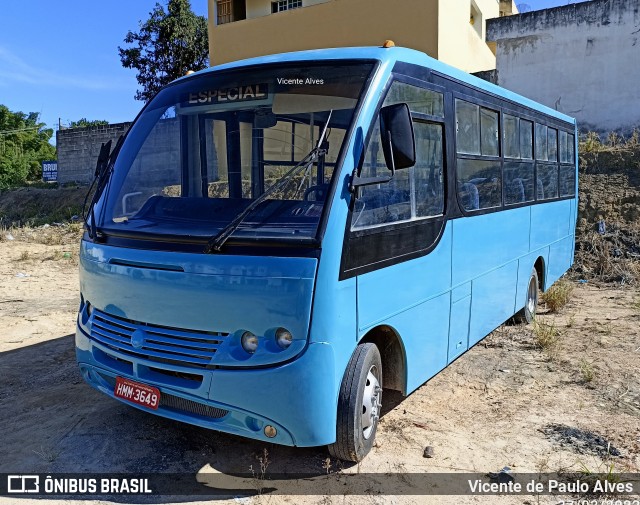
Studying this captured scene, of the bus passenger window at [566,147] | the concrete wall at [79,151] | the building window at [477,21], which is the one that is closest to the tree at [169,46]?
the concrete wall at [79,151]

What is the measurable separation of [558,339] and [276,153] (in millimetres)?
4411

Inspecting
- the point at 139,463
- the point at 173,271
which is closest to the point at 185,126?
the point at 173,271

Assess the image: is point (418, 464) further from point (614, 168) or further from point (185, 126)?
point (614, 168)

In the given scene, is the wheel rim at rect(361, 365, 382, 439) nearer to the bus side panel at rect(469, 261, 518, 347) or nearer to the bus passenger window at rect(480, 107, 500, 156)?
the bus side panel at rect(469, 261, 518, 347)

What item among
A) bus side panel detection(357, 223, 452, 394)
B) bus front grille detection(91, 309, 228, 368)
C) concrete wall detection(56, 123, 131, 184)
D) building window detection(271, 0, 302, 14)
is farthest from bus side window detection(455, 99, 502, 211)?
concrete wall detection(56, 123, 131, 184)

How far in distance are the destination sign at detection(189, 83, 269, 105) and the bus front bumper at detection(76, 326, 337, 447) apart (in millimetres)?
1781

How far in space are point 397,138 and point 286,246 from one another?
94cm

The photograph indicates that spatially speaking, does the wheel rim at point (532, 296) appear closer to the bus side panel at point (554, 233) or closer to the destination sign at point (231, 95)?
the bus side panel at point (554, 233)

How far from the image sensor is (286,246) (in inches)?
130

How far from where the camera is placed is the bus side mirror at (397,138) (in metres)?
3.50

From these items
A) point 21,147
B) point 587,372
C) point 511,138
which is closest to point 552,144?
point 511,138

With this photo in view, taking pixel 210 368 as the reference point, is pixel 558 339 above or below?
below

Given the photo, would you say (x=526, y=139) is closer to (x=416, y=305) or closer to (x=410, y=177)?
(x=410, y=177)

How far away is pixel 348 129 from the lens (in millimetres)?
3553
